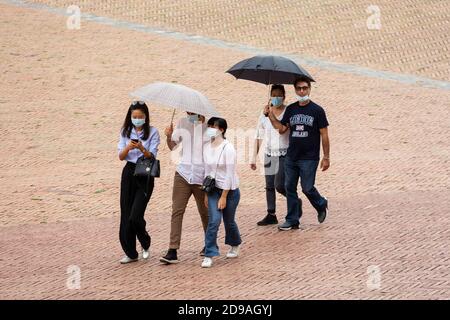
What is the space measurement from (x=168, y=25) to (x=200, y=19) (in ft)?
2.70

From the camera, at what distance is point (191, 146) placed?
35.3ft

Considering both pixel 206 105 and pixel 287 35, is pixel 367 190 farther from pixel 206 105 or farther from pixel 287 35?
pixel 287 35

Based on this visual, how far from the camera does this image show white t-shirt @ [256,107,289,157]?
12.0 m

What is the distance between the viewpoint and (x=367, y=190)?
14492 mm

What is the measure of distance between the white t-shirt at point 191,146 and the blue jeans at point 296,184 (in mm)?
1452

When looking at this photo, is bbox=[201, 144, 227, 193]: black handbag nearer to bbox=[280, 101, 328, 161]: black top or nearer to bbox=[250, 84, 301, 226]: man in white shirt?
bbox=[280, 101, 328, 161]: black top

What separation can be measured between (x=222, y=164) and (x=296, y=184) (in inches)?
62.2

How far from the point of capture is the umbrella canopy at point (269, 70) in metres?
11.6

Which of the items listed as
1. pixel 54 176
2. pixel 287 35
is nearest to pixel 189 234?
pixel 54 176

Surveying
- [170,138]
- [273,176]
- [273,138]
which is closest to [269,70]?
[273,138]

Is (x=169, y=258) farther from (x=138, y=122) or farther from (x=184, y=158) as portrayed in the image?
(x=138, y=122)

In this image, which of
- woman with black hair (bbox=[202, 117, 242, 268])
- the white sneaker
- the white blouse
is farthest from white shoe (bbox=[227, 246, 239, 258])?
the white blouse

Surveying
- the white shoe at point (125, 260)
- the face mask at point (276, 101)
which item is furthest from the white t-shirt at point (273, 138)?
the white shoe at point (125, 260)

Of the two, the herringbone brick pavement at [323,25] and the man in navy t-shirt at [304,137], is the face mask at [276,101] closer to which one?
the man in navy t-shirt at [304,137]
